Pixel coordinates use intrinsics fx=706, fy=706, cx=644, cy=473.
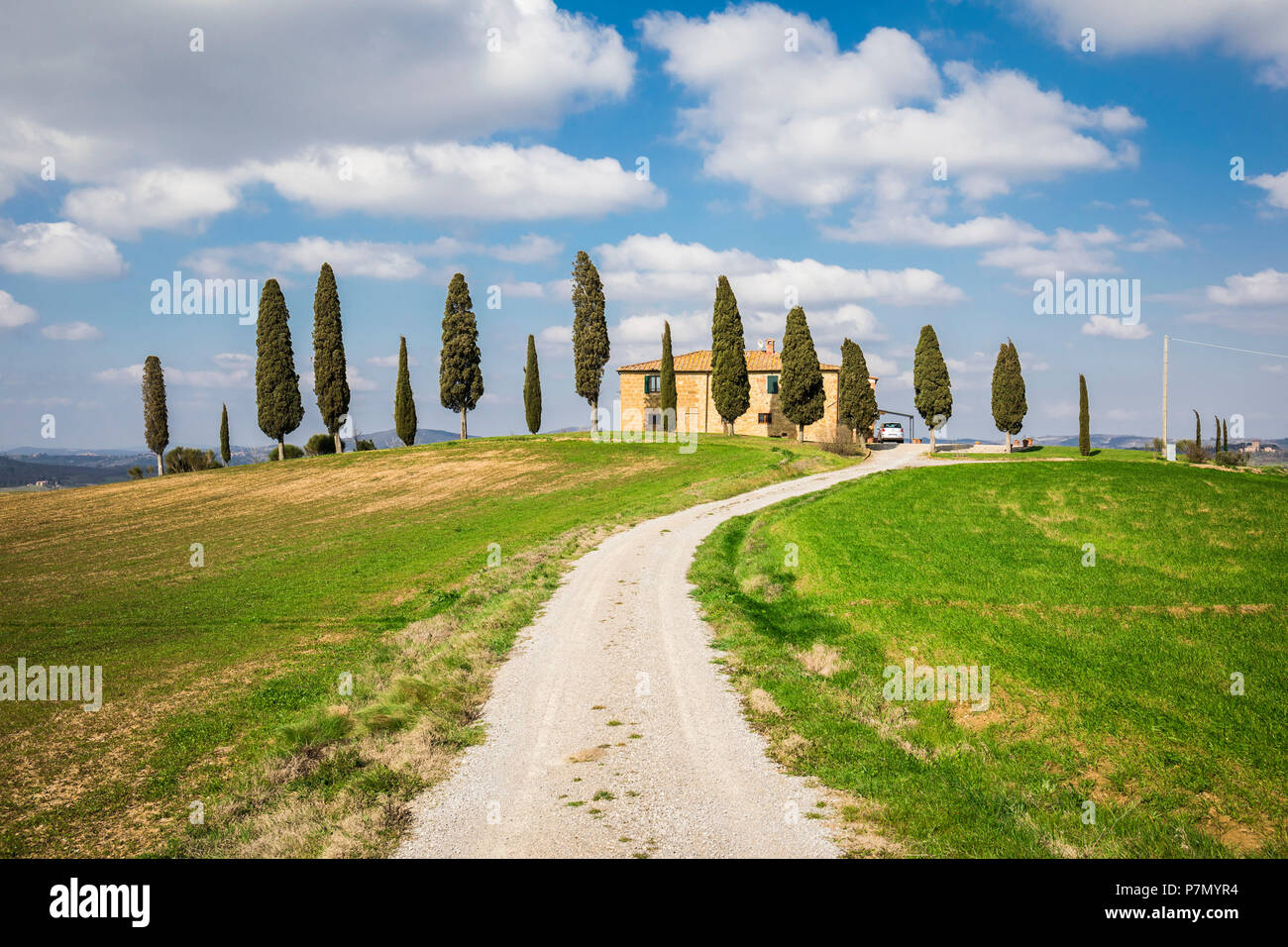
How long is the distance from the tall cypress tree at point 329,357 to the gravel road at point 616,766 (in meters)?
61.8

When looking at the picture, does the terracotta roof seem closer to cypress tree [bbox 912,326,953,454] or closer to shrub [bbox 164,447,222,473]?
cypress tree [bbox 912,326,953,454]

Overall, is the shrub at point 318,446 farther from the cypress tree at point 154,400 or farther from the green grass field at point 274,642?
the green grass field at point 274,642

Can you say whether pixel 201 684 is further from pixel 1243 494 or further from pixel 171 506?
pixel 171 506

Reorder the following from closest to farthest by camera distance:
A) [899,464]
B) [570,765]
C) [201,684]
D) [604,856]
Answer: [604,856], [570,765], [201,684], [899,464]

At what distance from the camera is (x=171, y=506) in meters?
50.7

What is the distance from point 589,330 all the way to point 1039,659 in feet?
214

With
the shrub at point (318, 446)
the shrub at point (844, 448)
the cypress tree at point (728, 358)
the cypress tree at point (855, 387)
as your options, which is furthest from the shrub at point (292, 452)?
the cypress tree at point (855, 387)

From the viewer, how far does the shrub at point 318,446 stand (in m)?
79.1

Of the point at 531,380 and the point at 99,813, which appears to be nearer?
the point at 99,813

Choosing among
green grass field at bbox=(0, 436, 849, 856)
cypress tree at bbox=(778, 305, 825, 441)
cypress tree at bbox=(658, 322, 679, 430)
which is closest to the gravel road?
green grass field at bbox=(0, 436, 849, 856)

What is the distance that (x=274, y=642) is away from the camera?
64.4 feet

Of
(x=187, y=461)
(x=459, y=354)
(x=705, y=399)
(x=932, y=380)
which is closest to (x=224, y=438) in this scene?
(x=187, y=461)
